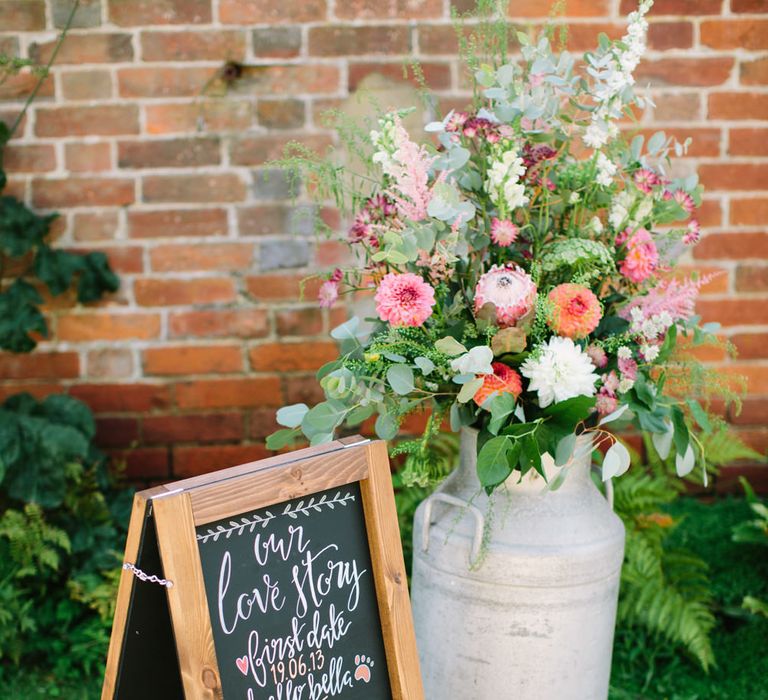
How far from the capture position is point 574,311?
1233 mm

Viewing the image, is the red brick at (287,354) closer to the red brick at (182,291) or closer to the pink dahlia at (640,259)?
the red brick at (182,291)

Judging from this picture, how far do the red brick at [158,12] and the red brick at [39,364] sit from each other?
82cm

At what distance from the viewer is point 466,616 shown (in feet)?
4.62

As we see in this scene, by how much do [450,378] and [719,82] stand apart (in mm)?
1304

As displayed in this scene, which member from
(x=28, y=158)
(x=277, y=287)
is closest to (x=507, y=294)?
(x=277, y=287)

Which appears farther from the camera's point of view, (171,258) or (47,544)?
(171,258)

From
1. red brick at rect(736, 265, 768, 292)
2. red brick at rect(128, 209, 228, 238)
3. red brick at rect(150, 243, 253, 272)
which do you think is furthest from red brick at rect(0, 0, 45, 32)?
red brick at rect(736, 265, 768, 292)

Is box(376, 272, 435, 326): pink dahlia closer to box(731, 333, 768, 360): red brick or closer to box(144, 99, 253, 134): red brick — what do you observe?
box(144, 99, 253, 134): red brick

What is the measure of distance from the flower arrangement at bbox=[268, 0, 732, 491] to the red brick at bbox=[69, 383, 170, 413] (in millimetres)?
967

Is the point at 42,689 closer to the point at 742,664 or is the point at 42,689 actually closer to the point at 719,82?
the point at 742,664

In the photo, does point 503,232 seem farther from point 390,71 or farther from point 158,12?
point 158,12

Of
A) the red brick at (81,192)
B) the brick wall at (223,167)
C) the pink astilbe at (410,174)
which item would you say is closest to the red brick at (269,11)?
the brick wall at (223,167)

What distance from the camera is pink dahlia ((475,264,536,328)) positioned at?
1.22 meters

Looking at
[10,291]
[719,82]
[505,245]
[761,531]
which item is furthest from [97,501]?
[719,82]
